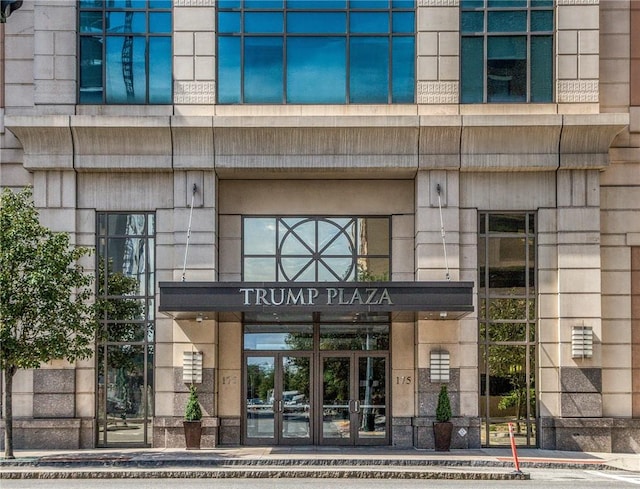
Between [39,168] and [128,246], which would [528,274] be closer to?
[128,246]

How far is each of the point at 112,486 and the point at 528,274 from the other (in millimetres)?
12521

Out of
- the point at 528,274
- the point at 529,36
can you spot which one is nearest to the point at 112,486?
the point at 528,274

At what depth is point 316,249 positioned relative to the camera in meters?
25.8

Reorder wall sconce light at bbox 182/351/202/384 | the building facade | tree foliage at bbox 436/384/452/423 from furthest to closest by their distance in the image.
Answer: the building facade < wall sconce light at bbox 182/351/202/384 < tree foliage at bbox 436/384/452/423

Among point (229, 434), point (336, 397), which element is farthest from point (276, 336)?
point (229, 434)

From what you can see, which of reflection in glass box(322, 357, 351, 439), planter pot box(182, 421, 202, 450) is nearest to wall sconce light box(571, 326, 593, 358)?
reflection in glass box(322, 357, 351, 439)

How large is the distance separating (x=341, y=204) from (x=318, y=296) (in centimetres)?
413

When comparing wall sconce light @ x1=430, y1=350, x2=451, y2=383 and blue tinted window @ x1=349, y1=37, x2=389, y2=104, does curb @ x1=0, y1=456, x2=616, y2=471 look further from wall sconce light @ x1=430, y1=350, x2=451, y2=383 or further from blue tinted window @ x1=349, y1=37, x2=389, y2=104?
blue tinted window @ x1=349, y1=37, x2=389, y2=104

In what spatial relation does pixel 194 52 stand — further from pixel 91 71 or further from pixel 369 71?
pixel 369 71

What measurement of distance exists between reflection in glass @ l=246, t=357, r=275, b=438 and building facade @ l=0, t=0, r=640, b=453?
0.06 meters

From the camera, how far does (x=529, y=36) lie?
83.3ft

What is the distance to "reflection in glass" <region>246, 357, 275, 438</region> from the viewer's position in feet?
83.9

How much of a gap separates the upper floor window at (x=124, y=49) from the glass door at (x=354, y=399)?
875 cm

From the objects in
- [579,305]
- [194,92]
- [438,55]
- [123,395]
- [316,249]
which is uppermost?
[438,55]
